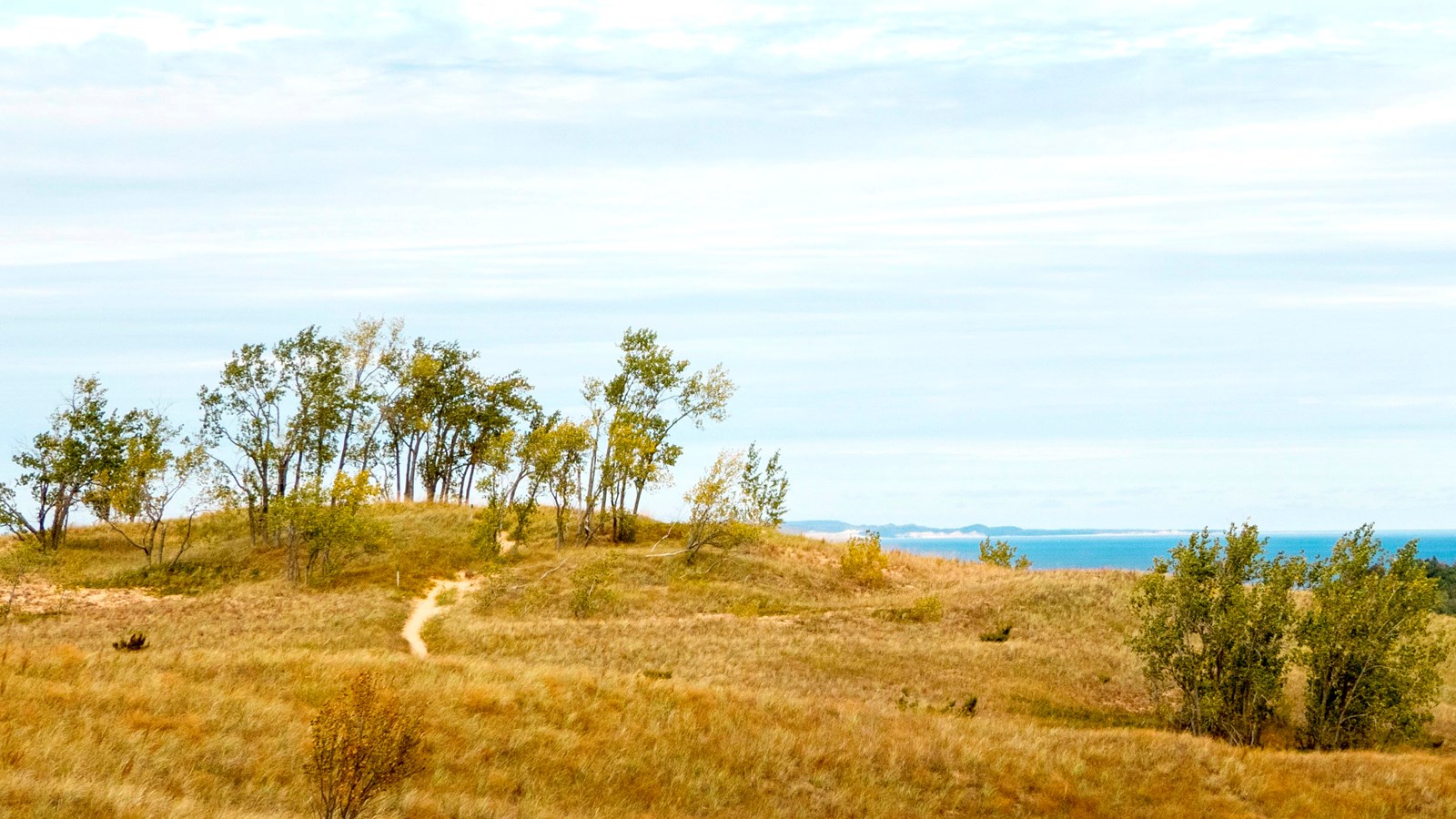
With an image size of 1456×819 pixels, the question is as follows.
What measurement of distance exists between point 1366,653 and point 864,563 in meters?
35.1

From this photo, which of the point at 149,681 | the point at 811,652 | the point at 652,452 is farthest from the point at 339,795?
the point at 652,452

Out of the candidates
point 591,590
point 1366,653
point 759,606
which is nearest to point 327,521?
point 591,590

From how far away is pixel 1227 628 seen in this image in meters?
37.2

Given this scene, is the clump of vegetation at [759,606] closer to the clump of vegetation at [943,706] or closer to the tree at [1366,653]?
the clump of vegetation at [943,706]

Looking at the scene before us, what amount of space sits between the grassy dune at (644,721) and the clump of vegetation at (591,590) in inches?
33.1

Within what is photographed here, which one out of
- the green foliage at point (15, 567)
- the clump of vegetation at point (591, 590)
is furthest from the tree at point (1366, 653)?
the green foliage at point (15, 567)

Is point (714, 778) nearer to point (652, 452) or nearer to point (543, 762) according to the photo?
point (543, 762)

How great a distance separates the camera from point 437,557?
65.4 m

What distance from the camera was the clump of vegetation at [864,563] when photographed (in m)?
68.9

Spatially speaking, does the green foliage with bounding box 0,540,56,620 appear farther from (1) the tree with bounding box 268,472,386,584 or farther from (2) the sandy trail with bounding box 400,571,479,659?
(2) the sandy trail with bounding box 400,571,479,659

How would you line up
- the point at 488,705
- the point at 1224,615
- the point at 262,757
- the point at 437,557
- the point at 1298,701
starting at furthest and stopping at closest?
1. the point at 437,557
2. the point at 1298,701
3. the point at 1224,615
4. the point at 488,705
5. the point at 262,757

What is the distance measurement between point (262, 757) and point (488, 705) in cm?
619

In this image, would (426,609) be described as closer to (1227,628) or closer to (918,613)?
(918,613)

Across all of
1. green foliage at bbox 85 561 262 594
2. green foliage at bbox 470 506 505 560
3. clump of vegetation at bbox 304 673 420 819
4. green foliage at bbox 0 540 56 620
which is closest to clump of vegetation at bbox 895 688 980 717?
clump of vegetation at bbox 304 673 420 819
